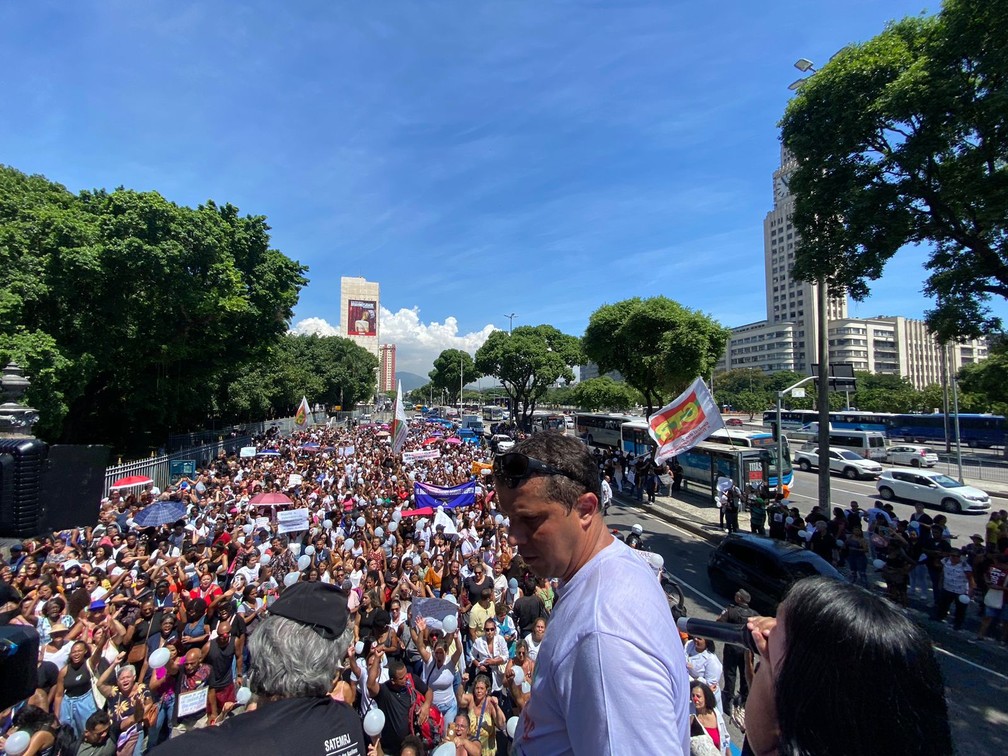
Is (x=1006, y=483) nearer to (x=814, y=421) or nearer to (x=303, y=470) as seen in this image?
(x=814, y=421)

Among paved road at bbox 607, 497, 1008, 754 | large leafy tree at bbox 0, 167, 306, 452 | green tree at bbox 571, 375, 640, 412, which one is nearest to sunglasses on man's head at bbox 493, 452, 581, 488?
paved road at bbox 607, 497, 1008, 754

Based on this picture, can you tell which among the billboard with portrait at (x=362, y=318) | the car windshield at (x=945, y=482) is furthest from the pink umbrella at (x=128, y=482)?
the billboard with portrait at (x=362, y=318)

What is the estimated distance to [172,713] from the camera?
Result: 4.87 metres

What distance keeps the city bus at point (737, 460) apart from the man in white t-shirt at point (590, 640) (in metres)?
14.2

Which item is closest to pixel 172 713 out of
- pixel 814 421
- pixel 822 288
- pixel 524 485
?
pixel 524 485

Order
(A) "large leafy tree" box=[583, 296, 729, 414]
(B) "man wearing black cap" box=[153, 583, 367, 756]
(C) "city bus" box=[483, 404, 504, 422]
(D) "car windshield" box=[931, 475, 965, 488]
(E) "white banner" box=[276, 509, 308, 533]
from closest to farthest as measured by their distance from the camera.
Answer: (B) "man wearing black cap" box=[153, 583, 367, 756]
(E) "white banner" box=[276, 509, 308, 533]
(D) "car windshield" box=[931, 475, 965, 488]
(A) "large leafy tree" box=[583, 296, 729, 414]
(C) "city bus" box=[483, 404, 504, 422]

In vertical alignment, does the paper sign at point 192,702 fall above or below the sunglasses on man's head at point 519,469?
below

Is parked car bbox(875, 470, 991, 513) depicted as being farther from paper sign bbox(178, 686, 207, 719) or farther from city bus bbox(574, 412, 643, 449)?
paper sign bbox(178, 686, 207, 719)

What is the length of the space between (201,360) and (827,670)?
29518mm

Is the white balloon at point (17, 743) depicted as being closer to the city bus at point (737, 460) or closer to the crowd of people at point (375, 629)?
the crowd of people at point (375, 629)

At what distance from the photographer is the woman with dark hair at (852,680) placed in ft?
3.18

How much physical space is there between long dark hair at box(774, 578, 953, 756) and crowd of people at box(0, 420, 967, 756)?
5cm

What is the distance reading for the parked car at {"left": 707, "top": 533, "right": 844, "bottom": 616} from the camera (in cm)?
830

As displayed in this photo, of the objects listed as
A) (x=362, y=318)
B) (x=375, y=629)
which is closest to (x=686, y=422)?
(x=375, y=629)
